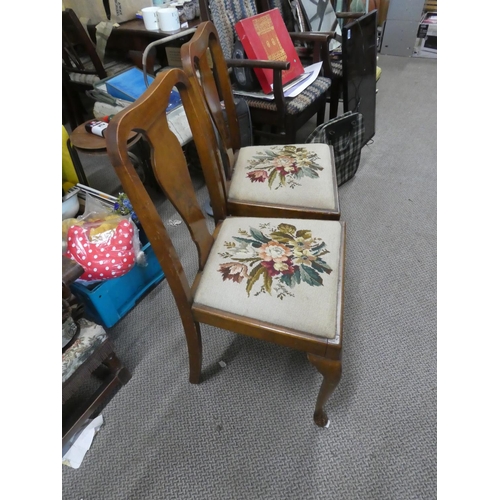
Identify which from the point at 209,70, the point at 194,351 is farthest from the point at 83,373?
the point at 209,70

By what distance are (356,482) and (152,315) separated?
0.89 m

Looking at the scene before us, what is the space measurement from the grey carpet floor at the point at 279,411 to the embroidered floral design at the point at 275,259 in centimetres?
45

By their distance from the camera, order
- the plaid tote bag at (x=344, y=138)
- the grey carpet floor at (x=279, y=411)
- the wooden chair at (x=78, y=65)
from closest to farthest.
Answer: the grey carpet floor at (x=279, y=411)
the plaid tote bag at (x=344, y=138)
the wooden chair at (x=78, y=65)

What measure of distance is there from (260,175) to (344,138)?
0.76 metres

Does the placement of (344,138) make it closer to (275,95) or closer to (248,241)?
(275,95)

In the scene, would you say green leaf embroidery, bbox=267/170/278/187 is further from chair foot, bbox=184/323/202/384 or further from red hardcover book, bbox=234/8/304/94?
red hardcover book, bbox=234/8/304/94

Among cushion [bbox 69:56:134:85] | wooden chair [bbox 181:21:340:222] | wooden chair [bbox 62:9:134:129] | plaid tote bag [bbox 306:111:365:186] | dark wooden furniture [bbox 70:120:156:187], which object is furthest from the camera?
cushion [bbox 69:56:134:85]

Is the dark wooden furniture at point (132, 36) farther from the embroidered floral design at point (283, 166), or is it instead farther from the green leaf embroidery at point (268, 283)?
the green leaf embroidery at point (268, 283)

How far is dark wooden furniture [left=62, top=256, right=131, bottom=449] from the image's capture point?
832 mm

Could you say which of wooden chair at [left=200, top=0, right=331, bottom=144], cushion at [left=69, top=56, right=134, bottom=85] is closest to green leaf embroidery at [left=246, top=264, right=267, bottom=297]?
wooden chair at [left=200, top=0, right=331, bottom=144]

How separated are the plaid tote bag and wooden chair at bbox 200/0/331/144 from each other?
0.15 meters

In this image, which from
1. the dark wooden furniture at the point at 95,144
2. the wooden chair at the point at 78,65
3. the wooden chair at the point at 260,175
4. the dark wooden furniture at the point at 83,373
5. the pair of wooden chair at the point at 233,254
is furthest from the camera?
the wooden chair at the point at 78,65

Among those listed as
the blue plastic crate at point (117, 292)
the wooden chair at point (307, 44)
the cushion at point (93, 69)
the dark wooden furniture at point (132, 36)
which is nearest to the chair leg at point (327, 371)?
the blue plastic crate at point (117, 292)

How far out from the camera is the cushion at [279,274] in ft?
2.64
